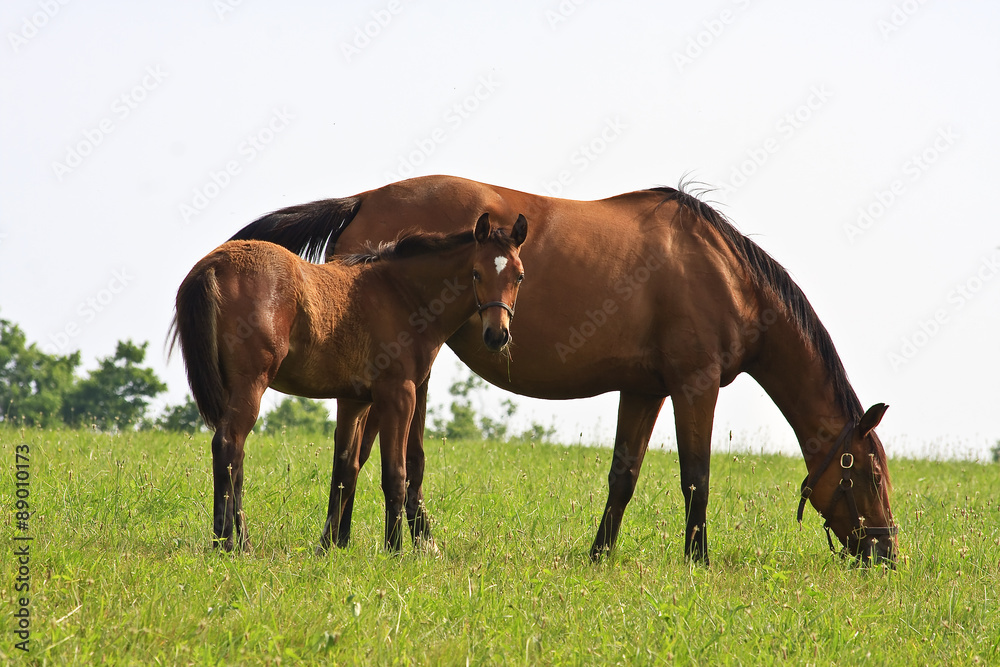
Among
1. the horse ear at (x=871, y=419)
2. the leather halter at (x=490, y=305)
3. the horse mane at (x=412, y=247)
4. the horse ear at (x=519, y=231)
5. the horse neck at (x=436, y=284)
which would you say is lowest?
the horse ear at (x=871, y=419)

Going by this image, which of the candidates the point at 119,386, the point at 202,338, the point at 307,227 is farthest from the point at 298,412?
the point at 202,338

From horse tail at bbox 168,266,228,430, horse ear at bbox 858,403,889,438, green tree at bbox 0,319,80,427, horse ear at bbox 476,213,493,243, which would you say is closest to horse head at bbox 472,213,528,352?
horse ear at bbox 476,213,493,243

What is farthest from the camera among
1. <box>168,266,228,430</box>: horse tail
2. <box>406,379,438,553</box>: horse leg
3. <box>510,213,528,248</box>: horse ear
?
<box>406,379,438,553</box>: horse leg

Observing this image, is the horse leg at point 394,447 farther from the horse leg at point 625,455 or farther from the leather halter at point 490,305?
the horse leg at point 625,455

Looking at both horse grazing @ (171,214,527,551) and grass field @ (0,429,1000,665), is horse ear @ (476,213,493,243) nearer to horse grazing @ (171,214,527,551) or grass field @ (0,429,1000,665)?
horse grazing @ (171,214,527,551)

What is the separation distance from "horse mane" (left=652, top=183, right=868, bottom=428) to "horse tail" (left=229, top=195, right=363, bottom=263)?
2.87m

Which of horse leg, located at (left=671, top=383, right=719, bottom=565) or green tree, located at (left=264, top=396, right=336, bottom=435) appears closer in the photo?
horse leg, located at (left=671, top=383, right=719, bottom=565)

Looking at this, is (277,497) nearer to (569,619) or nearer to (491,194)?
(491,194)

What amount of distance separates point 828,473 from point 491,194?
3.45 m

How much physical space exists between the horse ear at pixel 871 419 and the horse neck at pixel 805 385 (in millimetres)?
136

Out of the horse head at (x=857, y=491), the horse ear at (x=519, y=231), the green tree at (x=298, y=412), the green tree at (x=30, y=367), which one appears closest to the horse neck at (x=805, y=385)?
the horse head at (x=857, y=491)

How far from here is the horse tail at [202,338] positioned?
4.89 m

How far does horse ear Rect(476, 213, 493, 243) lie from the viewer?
18.8 feet

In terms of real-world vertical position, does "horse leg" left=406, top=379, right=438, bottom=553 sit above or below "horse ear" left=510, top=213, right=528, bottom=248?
below
